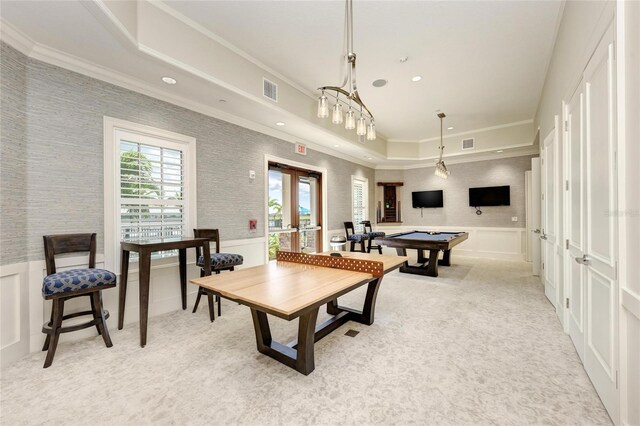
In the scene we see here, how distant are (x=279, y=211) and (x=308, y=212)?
0.91 m

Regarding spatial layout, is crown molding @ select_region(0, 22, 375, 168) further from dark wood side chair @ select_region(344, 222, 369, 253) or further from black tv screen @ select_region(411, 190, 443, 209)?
black tv screen @ select_region(411, 190, 443, 209)

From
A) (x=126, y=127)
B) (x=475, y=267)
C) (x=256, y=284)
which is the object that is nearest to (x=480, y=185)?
(x=475, y=267)

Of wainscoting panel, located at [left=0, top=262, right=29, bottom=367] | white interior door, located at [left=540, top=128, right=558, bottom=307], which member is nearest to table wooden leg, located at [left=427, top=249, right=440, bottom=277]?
white interior door, located at [left=540, top=128, right=558, bottom=307]

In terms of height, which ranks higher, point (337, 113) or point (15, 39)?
point (15, 39)

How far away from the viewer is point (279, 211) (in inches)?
210

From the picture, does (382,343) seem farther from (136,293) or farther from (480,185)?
(480,185)

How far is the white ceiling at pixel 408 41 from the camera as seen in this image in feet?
8.85

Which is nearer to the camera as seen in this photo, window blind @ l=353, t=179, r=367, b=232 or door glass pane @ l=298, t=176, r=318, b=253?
door glass pane @ l=298, t=176, r=318, b=253

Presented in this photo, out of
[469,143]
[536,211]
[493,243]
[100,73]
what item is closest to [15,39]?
[100,73]

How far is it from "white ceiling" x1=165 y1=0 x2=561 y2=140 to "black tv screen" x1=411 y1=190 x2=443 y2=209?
3302mm

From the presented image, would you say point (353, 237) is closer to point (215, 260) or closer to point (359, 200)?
point (359, 200)

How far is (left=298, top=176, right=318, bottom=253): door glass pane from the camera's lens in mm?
5812

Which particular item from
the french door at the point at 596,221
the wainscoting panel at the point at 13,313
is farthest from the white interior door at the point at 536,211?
the wainscoting panel at the point at 13,313

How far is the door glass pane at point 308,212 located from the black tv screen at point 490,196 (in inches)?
170
